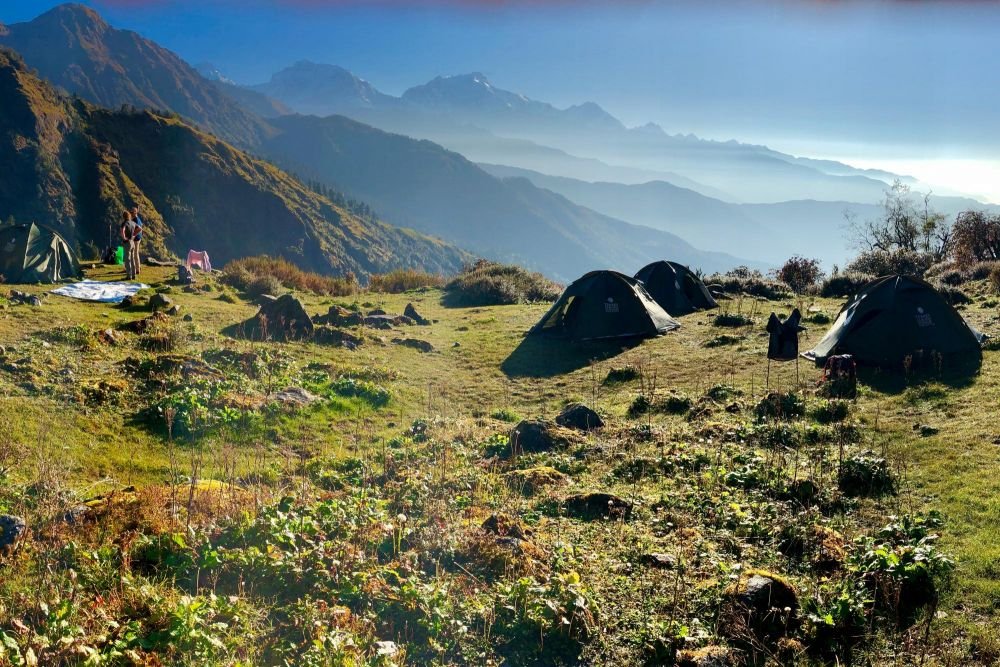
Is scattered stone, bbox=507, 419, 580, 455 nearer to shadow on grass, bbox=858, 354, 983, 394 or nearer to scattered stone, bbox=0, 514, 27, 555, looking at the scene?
scattered stone, bbox=0, 514, 27, 555

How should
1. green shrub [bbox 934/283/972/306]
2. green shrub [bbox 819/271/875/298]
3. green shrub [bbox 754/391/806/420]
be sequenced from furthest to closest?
green shrub [bbox 819/271/875/298], green shrub [bbox 934/283/972/306], green shrub [bbox 754/391/806/420]

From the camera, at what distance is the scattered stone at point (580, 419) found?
11516 mm

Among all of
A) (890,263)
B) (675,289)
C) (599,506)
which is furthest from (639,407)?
(890,263)

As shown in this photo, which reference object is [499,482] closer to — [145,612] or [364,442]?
[364,442]

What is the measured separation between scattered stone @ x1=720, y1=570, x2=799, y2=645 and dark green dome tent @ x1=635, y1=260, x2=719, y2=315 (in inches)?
768

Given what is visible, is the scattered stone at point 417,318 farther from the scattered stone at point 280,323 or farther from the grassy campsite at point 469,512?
the grassy campsite at point 469,512

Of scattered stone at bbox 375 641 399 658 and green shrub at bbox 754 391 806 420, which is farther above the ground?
green shrub at bbox 754 391 806 420

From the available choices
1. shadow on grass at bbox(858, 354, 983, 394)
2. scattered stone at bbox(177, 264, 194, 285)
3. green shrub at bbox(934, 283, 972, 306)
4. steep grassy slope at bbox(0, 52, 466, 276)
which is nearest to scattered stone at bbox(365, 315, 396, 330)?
scattered stone at bbox(177, 264, 194, 285)

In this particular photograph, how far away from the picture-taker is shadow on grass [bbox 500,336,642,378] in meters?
17.2

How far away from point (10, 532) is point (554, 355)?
14.8m

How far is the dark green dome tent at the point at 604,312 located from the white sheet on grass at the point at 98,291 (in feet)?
46.7

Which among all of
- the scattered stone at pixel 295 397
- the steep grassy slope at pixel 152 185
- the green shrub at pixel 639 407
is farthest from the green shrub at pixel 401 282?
the steep grassy slope at pixel 152 185

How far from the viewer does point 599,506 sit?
7762 millimetres

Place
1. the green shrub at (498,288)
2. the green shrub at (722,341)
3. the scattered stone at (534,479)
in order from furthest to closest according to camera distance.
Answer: the green shrub at (498,288) < the green shrub at (722,341) < the scattered stone at (534,479)
